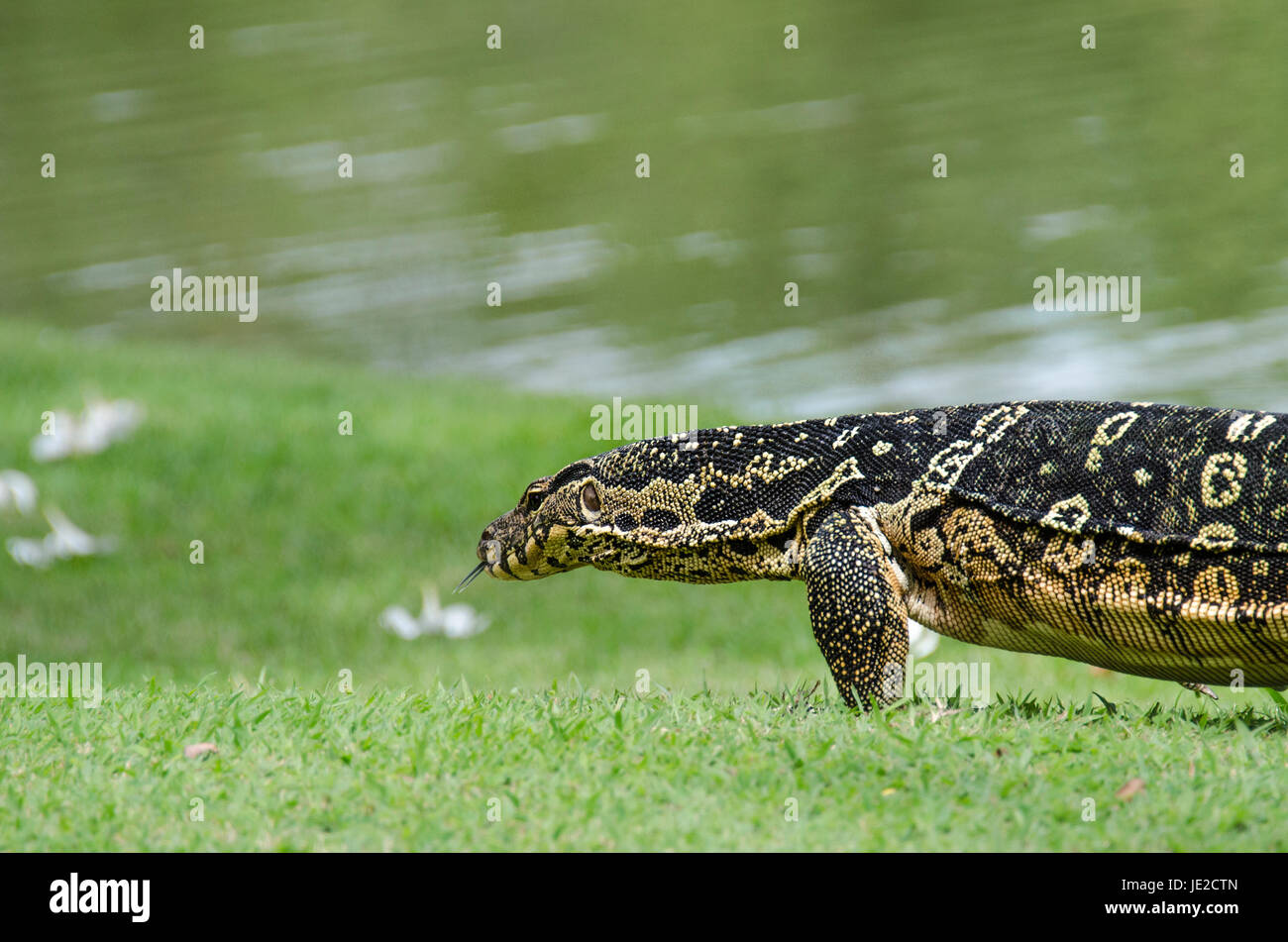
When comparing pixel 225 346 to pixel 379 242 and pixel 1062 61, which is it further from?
pixel 1062 61

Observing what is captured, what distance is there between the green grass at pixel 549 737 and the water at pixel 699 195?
3.61 metres

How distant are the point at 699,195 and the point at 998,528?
14041mm

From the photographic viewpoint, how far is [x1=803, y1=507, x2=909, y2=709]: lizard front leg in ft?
15.7

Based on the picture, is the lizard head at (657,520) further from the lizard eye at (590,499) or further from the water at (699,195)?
the water at (699,195)

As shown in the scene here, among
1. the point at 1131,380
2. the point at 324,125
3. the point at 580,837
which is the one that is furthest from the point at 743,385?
the point at 324,125

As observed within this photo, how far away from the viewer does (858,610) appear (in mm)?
4793

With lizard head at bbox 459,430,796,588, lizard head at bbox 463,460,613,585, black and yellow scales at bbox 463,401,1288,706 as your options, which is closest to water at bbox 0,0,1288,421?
lizard head at bbox 463,460,613,585

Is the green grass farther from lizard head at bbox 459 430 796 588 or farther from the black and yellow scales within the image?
lizard head at bbox 459 430 796 588

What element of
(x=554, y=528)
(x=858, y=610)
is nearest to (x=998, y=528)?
(x=858, y=610)

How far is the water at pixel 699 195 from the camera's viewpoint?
45.1ft

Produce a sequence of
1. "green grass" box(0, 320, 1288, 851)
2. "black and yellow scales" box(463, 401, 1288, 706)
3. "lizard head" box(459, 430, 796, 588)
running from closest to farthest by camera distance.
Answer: "green grass" box(0, 320, 1288, 851), "black and yellow scales" box(463, 401, 1288, 706), "lizard head" box(459, 430, 796, 588)

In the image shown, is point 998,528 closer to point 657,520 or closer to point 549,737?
point 657,520

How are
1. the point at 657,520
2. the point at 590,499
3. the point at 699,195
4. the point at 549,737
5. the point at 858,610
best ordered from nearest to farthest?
the point at 549,737 → the point at 858,610 → the point at 657,520 → the point at 590,499 → the point at 699,195

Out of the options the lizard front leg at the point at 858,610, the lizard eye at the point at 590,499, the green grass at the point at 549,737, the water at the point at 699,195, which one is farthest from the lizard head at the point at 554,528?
the water at the point at 699,195
